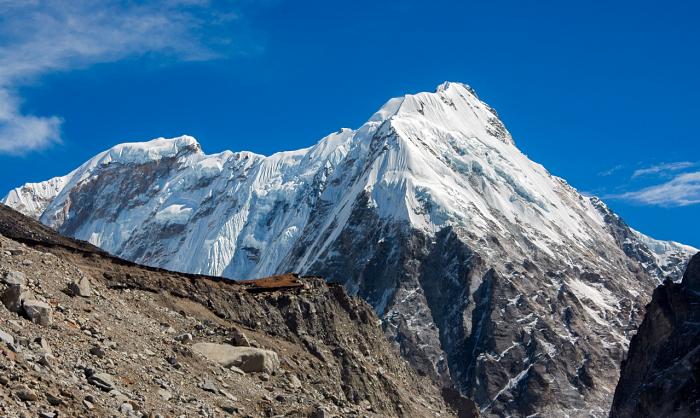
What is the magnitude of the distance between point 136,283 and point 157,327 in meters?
17.7

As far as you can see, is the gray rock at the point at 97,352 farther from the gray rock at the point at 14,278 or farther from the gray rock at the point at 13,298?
the gray rock at the point at 14,278

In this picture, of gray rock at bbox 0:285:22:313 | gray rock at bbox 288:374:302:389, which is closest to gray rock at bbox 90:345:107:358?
gray rock at bbox 0:285:22:313

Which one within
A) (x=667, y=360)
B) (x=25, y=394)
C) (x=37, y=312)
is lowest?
(x=25, y=394)

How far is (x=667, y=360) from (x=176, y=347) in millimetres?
64821

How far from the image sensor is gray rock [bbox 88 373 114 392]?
36.5m

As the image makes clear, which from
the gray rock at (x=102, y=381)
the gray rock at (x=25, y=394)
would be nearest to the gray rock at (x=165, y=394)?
the gray rock at (x=102, y=381)

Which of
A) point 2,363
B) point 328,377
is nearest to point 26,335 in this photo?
point 2,363

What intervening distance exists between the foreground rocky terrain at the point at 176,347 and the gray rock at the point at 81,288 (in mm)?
63

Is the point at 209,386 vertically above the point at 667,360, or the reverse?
the point at 667,360

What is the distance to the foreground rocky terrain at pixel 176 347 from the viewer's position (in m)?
35.7

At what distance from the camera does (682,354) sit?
9700 centimetres

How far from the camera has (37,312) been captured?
40.3 m

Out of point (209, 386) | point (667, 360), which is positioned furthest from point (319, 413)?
point (667, 360)

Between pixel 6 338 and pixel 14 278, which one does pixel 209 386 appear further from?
pixel 6 338
